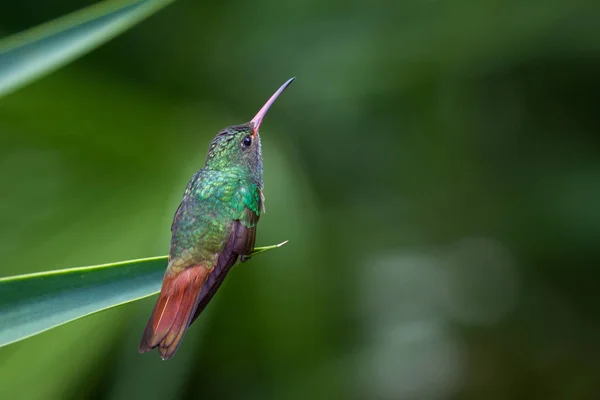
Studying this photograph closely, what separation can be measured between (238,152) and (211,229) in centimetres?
24

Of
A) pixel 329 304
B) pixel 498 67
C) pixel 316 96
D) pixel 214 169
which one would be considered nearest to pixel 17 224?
pixel 214 169

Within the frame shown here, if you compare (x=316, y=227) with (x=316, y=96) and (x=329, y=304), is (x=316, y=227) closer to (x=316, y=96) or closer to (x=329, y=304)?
(x=329, y=304)

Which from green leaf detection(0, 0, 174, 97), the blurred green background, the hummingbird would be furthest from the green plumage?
the blurred green background

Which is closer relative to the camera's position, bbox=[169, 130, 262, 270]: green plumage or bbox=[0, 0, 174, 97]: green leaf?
bbox=[0, 0, 174, 97]: green leaf

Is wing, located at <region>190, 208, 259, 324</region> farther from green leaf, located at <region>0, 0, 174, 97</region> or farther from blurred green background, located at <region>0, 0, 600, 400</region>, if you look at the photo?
blurred green background, located at <region>0, 0, 600, 400</region>

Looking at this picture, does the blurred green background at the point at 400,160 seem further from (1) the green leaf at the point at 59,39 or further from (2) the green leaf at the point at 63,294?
(2) the green leaf at the point at 63,294

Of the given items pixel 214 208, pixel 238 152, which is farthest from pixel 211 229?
pixel 238 152

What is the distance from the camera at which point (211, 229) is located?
44.5 inches

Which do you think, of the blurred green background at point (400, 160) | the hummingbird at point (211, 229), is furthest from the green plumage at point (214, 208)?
the blurred green background at point (400, 160)

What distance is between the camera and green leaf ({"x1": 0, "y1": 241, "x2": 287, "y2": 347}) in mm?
527

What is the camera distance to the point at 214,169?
1.30 m

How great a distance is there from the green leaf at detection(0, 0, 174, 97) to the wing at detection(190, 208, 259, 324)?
37 cm

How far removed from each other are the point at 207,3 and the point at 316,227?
3.15ft

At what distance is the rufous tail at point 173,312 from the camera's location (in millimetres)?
749
